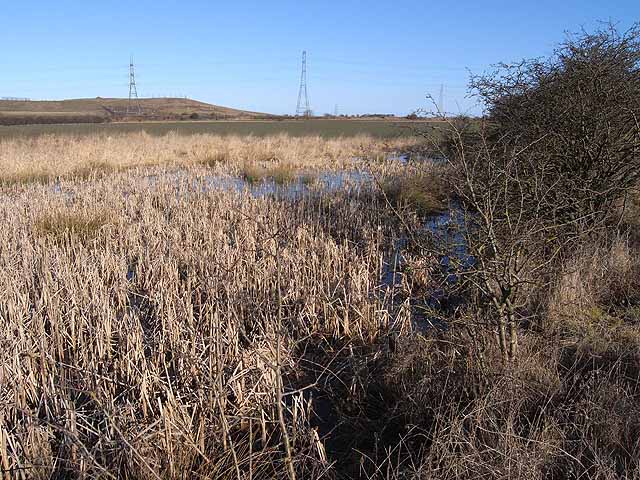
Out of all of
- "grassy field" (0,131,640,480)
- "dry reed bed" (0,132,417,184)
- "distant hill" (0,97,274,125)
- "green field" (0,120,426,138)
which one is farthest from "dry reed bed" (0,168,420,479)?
"distant hill" (0,97,274,125)

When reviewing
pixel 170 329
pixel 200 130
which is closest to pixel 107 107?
pixel 200 130

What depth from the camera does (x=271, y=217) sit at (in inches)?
347

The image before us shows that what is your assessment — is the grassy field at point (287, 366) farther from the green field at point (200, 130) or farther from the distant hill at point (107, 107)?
the distant hill at point (107, 107)

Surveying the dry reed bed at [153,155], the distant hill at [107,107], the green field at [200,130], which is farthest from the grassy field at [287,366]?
the distant hill at [107,107]

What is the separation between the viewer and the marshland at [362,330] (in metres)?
2.78

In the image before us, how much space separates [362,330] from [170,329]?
5.90 ft

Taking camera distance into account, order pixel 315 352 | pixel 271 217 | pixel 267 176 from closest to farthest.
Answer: pixel 315 352, pixel 271 217, pixel 267 176

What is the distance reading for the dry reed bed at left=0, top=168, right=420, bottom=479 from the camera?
280 cm

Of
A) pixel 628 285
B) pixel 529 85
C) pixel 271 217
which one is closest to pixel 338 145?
pixel 271 217

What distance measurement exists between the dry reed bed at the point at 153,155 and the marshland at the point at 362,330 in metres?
6.23

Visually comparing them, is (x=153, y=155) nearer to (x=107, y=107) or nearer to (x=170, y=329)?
(x=170, y=329)

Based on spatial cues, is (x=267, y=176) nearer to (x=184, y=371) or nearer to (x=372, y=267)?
(x=372, y=267)

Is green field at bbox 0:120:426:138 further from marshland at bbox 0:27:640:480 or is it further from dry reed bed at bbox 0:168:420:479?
dry reed bed at bbox 0:168:420:479

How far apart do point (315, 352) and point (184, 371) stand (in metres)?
1.45
